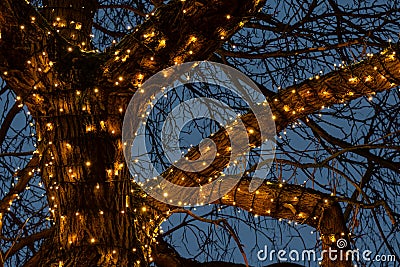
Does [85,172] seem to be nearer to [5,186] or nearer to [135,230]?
[135,230]

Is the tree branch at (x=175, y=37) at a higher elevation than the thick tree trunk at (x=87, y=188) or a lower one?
higher

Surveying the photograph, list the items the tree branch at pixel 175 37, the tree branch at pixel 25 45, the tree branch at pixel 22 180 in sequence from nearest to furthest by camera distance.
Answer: the tree branch at pixel 175 37 → the tree branch at pixel 25 45 → the tree branch at pixel 22 180

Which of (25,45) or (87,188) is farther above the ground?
(25,45)

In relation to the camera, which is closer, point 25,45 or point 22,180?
point 25,45

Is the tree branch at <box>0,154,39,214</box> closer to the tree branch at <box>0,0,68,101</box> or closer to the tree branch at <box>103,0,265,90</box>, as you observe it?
the tree branch at <box>0,0,68,101</box>

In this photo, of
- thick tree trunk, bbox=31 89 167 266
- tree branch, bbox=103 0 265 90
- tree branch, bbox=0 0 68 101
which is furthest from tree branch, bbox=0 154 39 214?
tree branch, bbox=103 0 265 90

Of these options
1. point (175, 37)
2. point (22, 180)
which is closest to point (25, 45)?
point (175, 37)

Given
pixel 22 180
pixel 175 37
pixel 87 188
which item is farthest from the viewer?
pixel 22 180

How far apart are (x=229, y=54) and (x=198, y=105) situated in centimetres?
44

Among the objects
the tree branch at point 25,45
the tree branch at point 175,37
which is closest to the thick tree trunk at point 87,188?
the tree branch at point 25,45

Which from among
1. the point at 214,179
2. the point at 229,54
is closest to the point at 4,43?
the point at 214,179

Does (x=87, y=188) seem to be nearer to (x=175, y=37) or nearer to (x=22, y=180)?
(x=175, y=37)

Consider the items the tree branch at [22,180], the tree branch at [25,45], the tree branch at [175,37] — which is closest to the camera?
the tree branch at [175,37]

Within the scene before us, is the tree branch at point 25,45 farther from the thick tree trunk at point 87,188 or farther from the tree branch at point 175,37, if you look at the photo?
the tree branch at point 175,37
